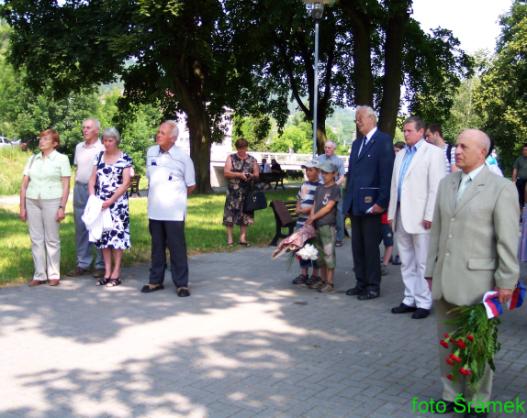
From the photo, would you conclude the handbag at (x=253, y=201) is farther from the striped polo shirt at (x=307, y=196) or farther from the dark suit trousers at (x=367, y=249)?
the dark suit trousers at (x=367, y=249)

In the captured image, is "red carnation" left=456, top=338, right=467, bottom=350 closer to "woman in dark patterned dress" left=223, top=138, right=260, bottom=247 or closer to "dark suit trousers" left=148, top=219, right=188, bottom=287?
"dark suit trousers" left=148, top=219, right=188, bottom=287

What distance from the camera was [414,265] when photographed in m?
7.23

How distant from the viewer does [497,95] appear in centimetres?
4772

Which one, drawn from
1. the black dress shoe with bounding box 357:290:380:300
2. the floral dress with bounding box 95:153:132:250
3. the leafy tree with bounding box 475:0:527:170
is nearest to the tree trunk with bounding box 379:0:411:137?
the black dress shoe with bounding box 357:290:380:300

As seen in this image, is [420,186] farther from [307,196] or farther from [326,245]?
[307,196]

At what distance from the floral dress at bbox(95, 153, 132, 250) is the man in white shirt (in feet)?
1.71

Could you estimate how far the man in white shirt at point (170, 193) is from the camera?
791 centimetres

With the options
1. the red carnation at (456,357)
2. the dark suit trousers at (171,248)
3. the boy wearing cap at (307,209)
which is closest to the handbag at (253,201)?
the boy wearing cap at (307,209)

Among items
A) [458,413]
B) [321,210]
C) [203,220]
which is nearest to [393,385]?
[458,413]

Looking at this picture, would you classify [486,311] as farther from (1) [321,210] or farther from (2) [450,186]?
(1) [321,210]

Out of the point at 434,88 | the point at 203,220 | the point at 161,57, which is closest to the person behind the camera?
the point at 203,220

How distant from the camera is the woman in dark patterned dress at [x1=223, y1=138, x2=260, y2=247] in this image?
1136 cm

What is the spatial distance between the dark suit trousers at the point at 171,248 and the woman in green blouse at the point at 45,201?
1.22m

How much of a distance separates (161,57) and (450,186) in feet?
68.7
